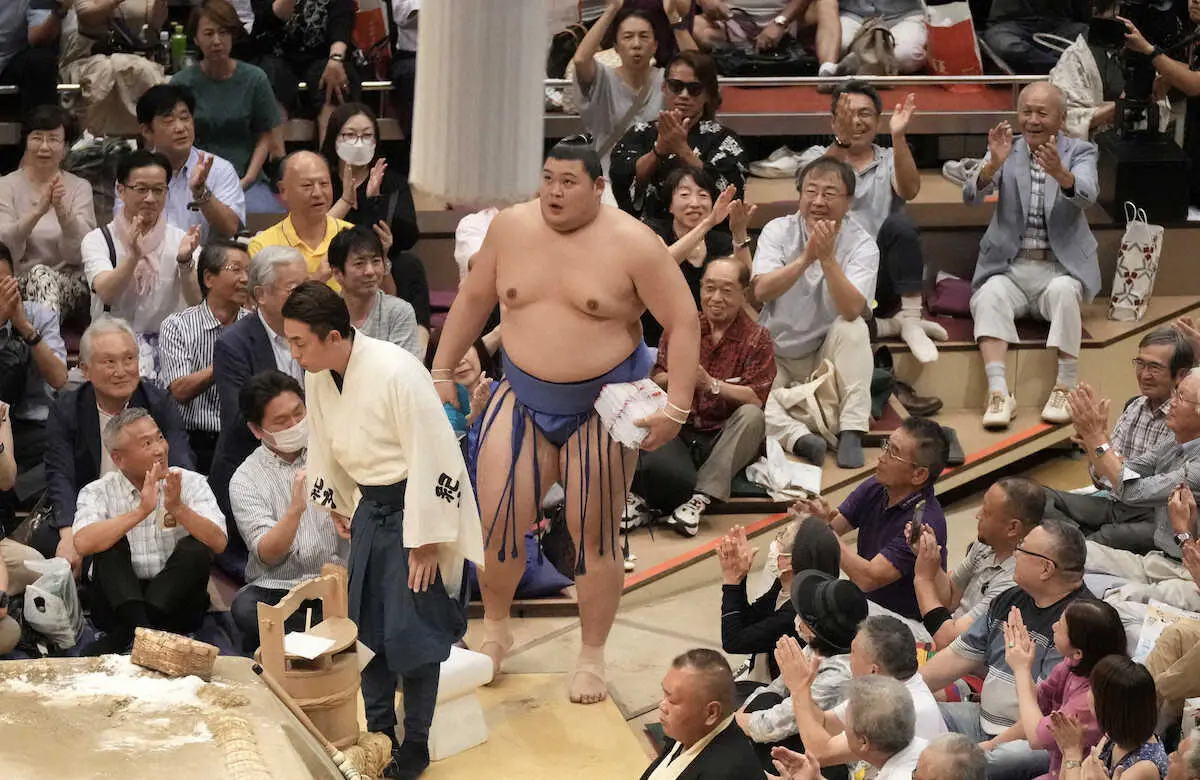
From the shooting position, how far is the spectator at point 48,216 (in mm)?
6250

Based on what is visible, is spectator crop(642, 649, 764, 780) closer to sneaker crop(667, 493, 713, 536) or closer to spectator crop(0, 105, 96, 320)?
sneaker crop(667, 493, 713, 536)

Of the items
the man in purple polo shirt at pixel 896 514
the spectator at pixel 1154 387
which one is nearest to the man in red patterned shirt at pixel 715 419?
the man in purple polo shirt at pixel 896 514

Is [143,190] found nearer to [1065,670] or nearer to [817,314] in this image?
[817,314]

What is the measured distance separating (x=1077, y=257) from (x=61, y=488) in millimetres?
3675

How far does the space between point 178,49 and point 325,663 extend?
3.69 meters

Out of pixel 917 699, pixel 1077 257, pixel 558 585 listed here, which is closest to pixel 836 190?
pixel 1077 257

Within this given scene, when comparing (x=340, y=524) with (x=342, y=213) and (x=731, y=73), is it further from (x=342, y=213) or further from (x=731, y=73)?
(x=731, y=73)

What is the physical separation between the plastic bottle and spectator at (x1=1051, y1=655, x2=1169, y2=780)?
15.2 feet

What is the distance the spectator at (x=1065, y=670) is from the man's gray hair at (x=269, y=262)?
95.0 inches

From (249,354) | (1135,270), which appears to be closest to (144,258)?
(249,354)

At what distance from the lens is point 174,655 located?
326cm

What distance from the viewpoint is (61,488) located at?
5.23 m

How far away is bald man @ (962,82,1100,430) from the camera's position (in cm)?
660

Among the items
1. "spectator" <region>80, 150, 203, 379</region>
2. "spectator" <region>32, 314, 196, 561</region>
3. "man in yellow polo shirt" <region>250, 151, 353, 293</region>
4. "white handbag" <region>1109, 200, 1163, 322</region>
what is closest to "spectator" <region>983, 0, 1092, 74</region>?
"white handbag" <region>1109, 200, 1163, 322</region>
